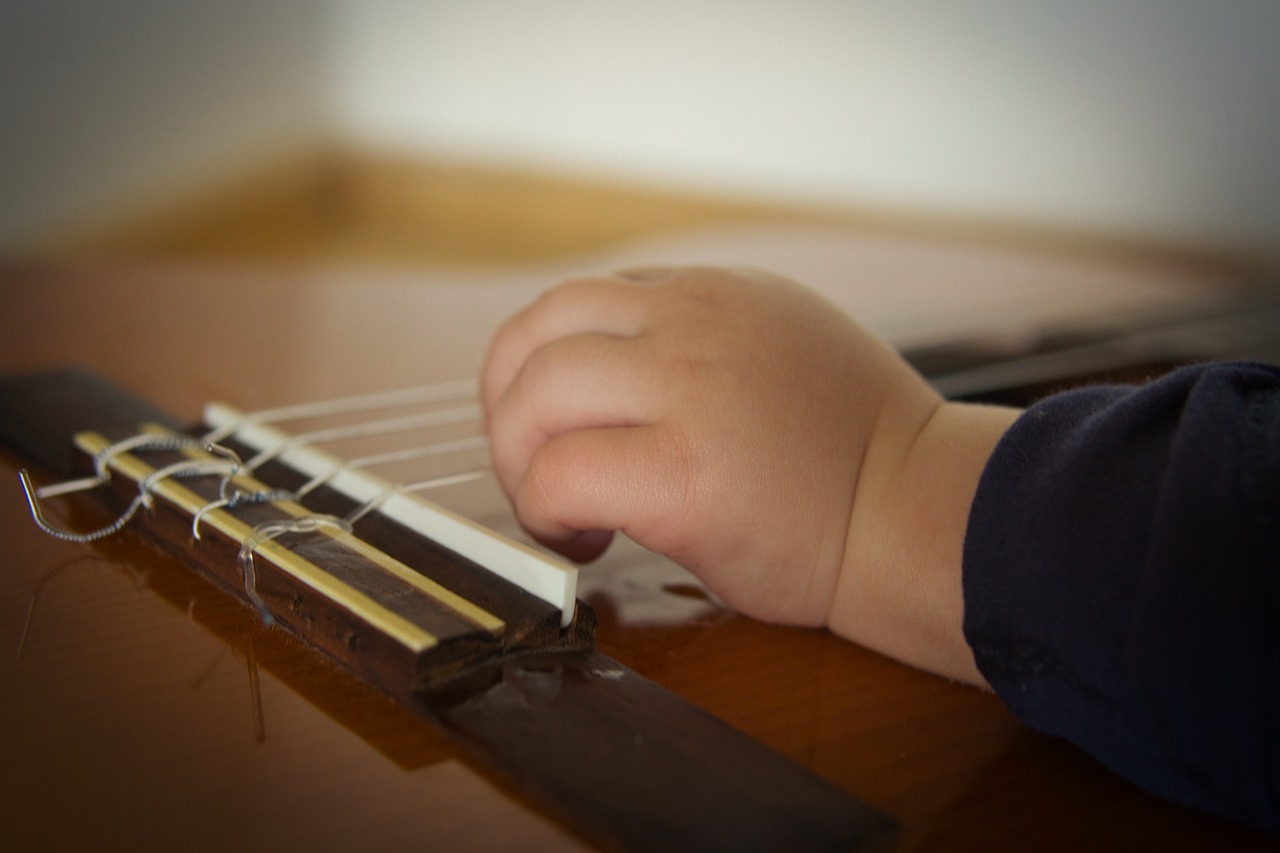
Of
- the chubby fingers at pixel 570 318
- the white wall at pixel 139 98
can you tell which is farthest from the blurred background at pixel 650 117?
the chubby fingers at pixel 570 318

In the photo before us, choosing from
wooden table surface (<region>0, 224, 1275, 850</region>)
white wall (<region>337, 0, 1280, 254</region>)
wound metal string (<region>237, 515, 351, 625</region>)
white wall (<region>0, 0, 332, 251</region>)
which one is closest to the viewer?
wooden table surface (<region>0, 224, 1275, 850</region>)

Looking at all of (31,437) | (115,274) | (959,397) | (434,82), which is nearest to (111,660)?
(31,437)

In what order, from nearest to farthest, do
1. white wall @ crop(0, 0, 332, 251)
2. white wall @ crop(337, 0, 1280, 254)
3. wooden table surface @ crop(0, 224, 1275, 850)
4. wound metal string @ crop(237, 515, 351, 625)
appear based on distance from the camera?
wooden table surface @ crop(0, 224, 1275, 850)
wound metal string @ crop(237, 515, 351, 625)
white wall @ crop(0, 0, 332, 251)
white wall @ crop(337, 0, 1280, 254)

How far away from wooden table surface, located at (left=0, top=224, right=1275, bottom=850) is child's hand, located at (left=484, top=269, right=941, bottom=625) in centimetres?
3

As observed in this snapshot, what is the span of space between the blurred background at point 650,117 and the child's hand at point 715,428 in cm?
126

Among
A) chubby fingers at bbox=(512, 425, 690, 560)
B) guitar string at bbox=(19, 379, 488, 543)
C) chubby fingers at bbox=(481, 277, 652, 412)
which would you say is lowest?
guitar string at bbox=(19, 379, 488, 543)

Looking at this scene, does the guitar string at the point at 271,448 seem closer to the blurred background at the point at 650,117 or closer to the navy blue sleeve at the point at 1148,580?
the navy blue sleeve at the point at 1148,580

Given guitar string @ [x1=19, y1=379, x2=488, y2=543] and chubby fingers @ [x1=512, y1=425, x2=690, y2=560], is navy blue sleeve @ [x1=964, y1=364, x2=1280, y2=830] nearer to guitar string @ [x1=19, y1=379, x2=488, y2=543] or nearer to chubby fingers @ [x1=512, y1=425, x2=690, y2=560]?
chubby fingers @ [x1=512, y1=425, x2=690, y2=560]

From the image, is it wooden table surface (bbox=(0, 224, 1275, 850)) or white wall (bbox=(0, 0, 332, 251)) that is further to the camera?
white wall (bbox=(0, 0, 332, 251))

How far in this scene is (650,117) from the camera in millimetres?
2113

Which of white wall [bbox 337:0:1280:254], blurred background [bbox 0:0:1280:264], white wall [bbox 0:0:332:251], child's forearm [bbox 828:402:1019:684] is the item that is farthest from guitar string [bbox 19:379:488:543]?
white wall [bbox 337:0:1280:254]

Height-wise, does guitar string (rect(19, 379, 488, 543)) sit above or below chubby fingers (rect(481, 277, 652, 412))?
below

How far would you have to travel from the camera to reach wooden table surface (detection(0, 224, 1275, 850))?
11.0 inches

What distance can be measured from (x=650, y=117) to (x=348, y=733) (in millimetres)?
1921
